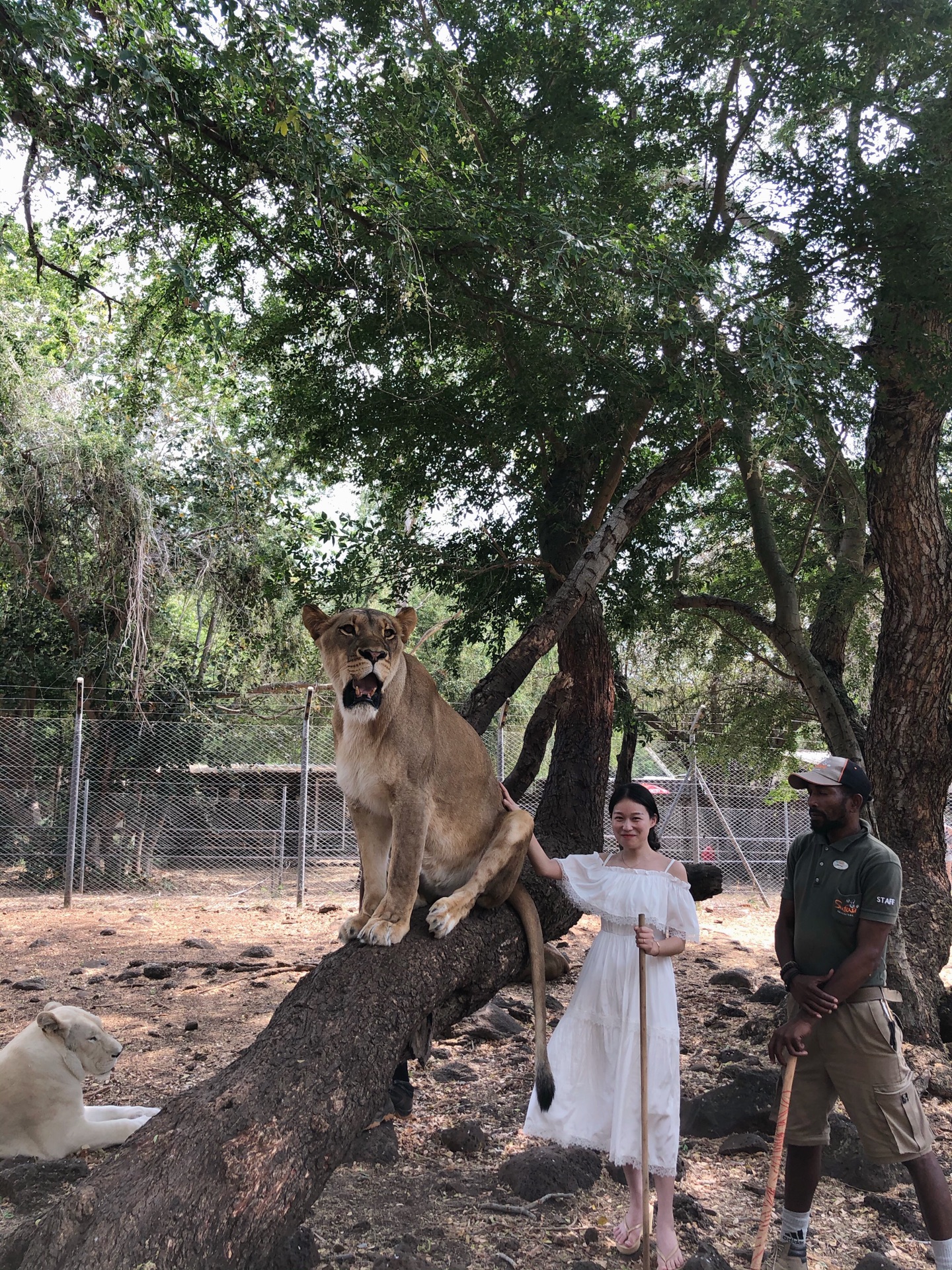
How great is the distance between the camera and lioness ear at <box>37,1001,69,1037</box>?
5039mm

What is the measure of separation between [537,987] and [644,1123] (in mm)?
1089

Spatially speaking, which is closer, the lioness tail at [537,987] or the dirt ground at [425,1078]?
the dirt ground at [425,1078]

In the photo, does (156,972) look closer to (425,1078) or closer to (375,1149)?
(425,1078)

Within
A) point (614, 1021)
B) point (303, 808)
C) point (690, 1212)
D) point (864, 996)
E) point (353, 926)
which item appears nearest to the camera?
point (864, 996)

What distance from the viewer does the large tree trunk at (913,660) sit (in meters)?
7.50

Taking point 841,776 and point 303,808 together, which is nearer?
point 841,776

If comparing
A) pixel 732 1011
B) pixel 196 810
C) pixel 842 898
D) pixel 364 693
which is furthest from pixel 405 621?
→ pixel 196 810

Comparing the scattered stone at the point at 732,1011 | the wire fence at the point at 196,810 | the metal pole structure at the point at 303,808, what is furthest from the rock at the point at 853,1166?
the metal pole structure at the point at 303,808

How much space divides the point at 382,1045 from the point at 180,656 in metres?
13.4

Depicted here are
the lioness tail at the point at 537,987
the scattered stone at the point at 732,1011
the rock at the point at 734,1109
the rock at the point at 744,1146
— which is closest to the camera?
the lioness tail at the point at 537,987

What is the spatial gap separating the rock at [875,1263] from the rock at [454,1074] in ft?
9.78

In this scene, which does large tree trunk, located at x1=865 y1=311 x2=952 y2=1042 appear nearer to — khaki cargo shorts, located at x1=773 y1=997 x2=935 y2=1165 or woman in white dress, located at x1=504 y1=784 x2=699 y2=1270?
khaki cargo shorts, located at x1=773 y1=997 x2=935 y2=1165

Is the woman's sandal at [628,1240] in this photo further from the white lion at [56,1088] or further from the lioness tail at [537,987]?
the white lion at [56,1088]

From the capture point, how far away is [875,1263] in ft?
13.2
